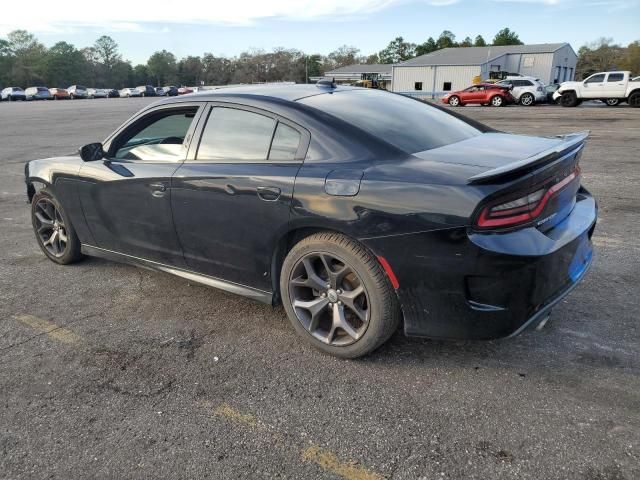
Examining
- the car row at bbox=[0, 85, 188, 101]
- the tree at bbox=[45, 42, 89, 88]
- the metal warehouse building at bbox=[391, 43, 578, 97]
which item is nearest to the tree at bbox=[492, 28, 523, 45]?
the metal warehouse building at bbox=[391, 43, 578, 97]

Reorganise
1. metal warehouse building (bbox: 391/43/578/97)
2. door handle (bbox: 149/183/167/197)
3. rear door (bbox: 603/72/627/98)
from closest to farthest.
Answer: door handle (bbox: 149/183/167/197) → rear door (bbox: 603/72/627/98) → metal warehouse building (bbox: 391/43/578/97)

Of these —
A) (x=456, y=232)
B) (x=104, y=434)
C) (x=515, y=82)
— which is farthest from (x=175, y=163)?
(x=515, y=82)

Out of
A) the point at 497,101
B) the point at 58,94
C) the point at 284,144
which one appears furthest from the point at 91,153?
the point at 58,94

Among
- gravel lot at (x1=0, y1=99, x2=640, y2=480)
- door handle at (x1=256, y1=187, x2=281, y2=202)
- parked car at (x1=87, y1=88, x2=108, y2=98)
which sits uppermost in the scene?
door handle at (x1=256, y1=187, x2=281, y2=202)

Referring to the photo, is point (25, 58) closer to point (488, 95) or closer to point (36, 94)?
point (36, 94)

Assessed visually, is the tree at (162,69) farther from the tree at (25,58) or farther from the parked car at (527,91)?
the parked car at (527,91)

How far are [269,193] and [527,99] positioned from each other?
32.3 meters

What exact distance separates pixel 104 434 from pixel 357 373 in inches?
53.3

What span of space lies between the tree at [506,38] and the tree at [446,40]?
314 inches

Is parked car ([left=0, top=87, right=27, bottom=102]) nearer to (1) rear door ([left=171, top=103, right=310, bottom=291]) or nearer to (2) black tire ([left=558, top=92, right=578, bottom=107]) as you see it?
(2) black tire ([left=558, top=92, right=578, bottom=107])

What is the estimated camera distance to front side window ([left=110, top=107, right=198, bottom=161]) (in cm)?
370

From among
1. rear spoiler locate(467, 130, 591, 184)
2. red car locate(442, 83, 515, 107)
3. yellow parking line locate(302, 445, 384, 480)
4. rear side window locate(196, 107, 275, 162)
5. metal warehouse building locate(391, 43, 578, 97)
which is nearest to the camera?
yellow parking line locate(302, 445, 384, 480)

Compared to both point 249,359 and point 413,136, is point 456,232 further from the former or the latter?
point 249,359

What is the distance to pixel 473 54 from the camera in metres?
58.8
